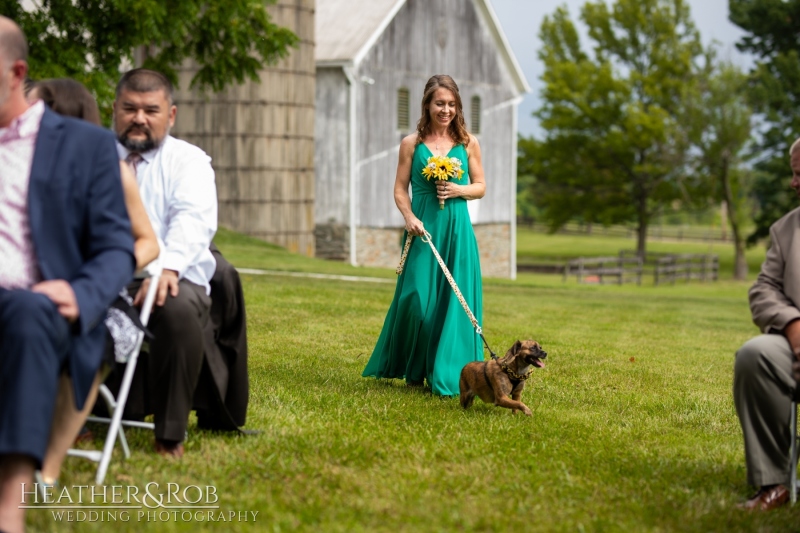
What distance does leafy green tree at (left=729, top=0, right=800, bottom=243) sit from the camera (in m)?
48.8

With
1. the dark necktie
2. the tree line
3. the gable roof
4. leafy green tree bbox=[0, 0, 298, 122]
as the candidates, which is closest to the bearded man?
the dark necktie

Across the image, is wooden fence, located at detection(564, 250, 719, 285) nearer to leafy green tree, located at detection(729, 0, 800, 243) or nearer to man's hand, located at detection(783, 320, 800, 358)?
leafy green tree, located at detection(729, 0, 800, 243)

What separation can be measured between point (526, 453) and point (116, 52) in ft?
49.9

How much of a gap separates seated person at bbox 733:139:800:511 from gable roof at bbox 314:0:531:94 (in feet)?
93.5

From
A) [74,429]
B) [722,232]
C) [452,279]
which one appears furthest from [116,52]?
[722,232]

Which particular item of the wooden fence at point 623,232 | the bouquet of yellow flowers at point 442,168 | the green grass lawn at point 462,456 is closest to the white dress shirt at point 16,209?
the green grass lawn at point 462,456

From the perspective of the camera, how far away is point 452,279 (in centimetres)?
790

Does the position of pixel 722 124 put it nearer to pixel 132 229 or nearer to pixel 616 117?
pixel 616 117

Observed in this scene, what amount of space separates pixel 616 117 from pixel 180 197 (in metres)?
47.0

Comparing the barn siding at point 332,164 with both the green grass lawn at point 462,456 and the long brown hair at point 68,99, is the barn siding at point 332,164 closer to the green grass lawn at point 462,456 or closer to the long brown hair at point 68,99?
the green grass lawn at point 462,456

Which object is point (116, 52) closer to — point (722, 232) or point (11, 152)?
point (11, 152)

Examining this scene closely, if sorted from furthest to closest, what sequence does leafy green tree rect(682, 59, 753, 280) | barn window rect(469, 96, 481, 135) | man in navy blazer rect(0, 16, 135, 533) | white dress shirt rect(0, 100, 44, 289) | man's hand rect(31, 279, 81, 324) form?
leafy green tree rect(682, 59, 753, 280)
barn window rect(469, 96, 481, 135)
white dress shirt rect(0, 100, 44, 289)
man's hand rect(31, 279, 81, 324)
man in navy blazer rect(0, 16, 135, 533)

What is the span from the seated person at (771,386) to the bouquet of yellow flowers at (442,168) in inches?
135

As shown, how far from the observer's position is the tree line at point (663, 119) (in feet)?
160
